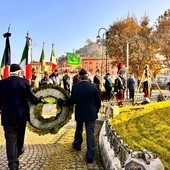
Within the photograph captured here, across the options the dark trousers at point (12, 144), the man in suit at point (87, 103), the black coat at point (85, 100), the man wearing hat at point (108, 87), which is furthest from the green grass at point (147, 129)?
the man wearing hat at point (108, 87)

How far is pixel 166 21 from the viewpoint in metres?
51.1

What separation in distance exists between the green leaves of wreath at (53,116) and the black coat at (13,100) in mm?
1592

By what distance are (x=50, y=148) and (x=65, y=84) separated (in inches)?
493

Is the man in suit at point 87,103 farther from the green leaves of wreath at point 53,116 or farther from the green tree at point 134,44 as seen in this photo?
the green tree at point 134,44

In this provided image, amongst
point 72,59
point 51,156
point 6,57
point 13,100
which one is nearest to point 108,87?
point 6,57

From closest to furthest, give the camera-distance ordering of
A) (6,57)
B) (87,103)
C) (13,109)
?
(13,109)
(87,103)
(6,57)

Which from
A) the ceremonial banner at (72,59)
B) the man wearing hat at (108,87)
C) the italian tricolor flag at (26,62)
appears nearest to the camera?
the italian tricolor flag at (26,62)

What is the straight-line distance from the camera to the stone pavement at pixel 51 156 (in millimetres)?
6469

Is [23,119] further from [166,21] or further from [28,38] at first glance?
[166,21]

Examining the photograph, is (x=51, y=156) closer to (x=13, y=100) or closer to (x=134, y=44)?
(x=13, y=100)

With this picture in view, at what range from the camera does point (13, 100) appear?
6020 millimetres

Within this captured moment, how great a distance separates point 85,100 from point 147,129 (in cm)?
246

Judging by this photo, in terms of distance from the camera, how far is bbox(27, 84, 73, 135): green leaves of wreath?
25.5ft

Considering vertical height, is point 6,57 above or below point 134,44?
below
